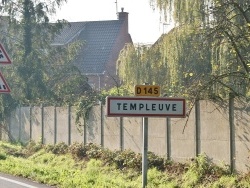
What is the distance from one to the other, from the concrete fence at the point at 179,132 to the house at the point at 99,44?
90.9 ft

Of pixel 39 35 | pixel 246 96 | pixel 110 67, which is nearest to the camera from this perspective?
pixel 246 96

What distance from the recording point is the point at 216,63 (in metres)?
19.9

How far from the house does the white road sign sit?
40.4 meters

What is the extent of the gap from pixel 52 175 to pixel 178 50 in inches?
406

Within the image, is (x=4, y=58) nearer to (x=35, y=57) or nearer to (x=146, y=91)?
(x=146, y=91)

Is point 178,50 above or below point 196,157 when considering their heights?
above

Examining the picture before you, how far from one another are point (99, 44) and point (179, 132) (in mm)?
42192

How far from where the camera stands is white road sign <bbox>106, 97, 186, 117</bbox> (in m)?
12.6

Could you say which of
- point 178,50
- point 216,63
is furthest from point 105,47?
point 216,63

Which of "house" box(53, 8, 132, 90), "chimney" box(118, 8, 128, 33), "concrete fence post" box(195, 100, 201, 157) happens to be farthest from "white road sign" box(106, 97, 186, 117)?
"chimney" box(118, 8, 128, 33)

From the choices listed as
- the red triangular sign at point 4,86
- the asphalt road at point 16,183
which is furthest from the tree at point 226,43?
the red triangular sign at point 4,86

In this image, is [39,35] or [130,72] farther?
[39,35]

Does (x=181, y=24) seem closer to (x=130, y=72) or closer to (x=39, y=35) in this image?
(x=130, y=72)

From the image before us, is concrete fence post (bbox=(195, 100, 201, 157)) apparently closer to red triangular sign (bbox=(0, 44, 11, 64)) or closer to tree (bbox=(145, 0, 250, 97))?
tree (bbox=(145, 0, 250, 97))
